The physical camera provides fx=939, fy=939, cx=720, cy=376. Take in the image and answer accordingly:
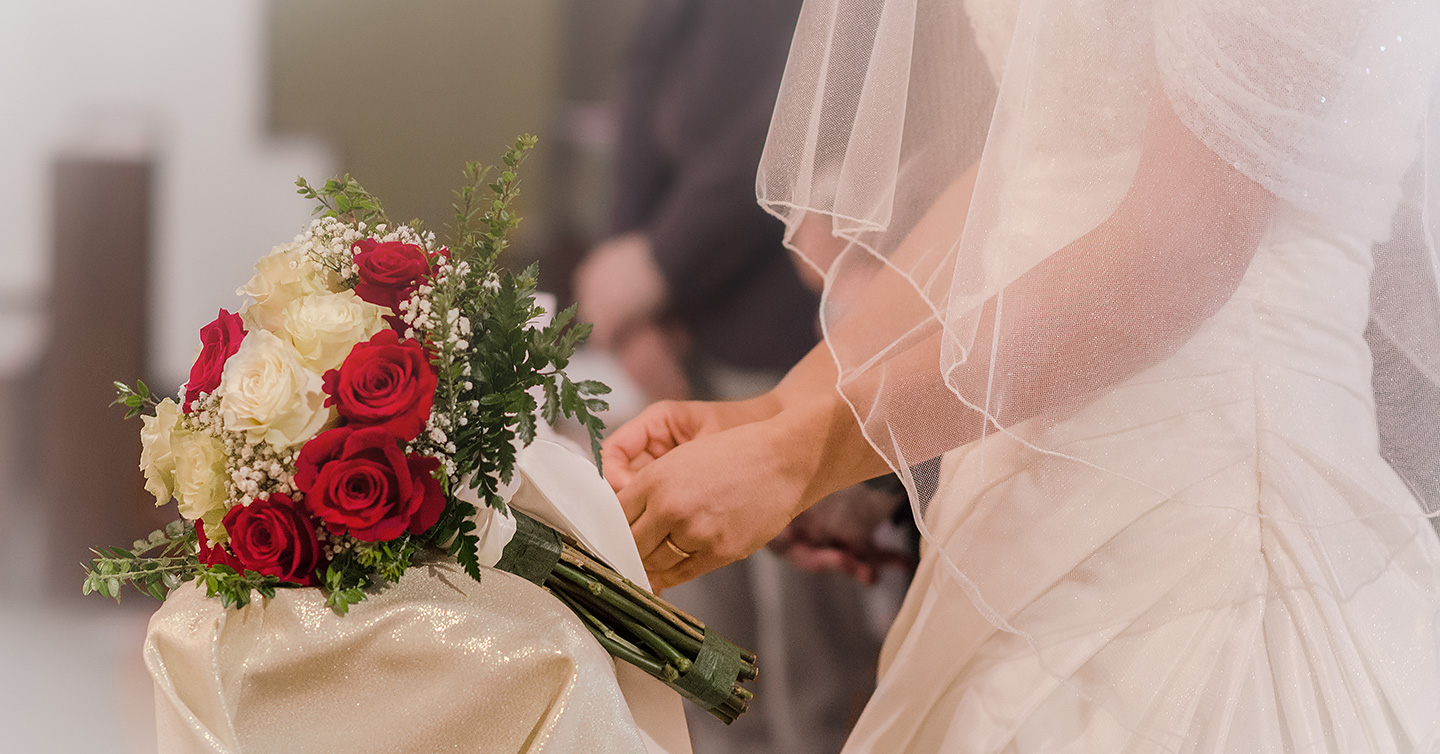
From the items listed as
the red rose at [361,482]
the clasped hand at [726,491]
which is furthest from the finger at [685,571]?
the red rose at [361,482]

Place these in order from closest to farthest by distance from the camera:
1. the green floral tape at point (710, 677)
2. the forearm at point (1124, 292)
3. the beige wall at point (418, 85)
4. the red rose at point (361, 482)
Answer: the red rose at point (361, 482)
the forearm at point (1124, 292)
the green floral tape at point (710, 677)
the beige wall at point (418, 85)

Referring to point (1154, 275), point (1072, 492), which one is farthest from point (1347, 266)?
point (1072, 492)

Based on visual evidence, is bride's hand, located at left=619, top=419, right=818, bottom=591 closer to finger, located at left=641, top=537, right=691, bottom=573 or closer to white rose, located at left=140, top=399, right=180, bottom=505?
finger, located at left=641, top=537, right=691, bottom=573

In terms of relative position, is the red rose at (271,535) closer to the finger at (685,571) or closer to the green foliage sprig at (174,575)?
the green foliage sprig at (174,575)

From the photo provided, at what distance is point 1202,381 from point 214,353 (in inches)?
31.1

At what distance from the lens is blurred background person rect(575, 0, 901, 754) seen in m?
1.35

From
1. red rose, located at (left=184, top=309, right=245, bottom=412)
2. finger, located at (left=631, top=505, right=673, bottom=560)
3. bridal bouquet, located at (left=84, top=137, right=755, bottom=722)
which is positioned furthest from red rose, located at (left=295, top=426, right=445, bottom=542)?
finger, located at (left=631, top=505, right=673, bottom=560)

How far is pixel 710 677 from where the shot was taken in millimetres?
873

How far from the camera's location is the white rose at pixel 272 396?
63cm

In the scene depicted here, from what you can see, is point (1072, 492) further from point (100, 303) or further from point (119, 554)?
point (100, 303)

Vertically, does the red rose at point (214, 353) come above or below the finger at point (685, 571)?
above

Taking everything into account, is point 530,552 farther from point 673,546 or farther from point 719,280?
point 719,280

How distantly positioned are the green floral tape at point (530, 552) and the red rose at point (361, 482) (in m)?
0.14

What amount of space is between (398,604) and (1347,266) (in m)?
0.80
